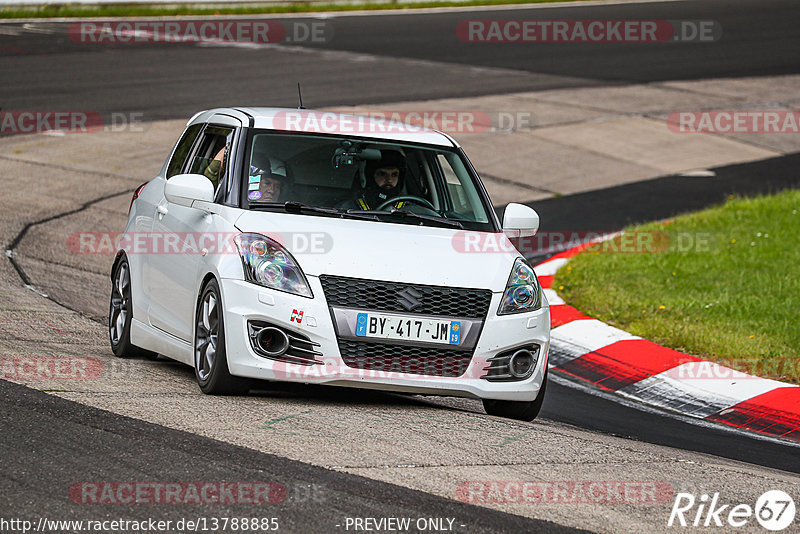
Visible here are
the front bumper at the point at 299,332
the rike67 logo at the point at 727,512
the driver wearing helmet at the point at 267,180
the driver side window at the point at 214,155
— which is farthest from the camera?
the driver side window at the point at 214,155

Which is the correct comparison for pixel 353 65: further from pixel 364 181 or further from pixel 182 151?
pixel 364 181

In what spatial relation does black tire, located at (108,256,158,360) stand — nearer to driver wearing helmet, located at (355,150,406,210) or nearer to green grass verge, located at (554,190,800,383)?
driver wearing helmet, located at (355,150,406,210)

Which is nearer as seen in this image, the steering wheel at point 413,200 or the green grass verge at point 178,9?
the steering wheel at point 413,200

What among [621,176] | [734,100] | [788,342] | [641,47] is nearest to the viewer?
[788,342]

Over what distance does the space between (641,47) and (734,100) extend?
6.89 metres

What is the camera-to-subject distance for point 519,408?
705cm

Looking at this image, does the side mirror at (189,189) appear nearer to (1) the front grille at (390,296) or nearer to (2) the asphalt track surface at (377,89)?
(1) the front grille at (390,296)

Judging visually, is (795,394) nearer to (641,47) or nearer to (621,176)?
(621,176)

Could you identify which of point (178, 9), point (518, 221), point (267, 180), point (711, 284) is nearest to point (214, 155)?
point (267, 180)

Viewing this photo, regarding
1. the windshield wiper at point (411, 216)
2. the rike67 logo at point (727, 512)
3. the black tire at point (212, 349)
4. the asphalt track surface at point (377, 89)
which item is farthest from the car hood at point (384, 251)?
the rike67 logo at point (727, 512)

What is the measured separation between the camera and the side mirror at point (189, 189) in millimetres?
6980

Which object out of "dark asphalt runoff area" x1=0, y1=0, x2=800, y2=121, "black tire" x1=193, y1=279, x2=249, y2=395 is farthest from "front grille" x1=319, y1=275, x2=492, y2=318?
"dark asphalt runoff area" x1=0, y1=0, x2=800, y2=121

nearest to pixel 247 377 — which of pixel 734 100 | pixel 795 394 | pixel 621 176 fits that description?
pixel 795 394

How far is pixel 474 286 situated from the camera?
6625mm
